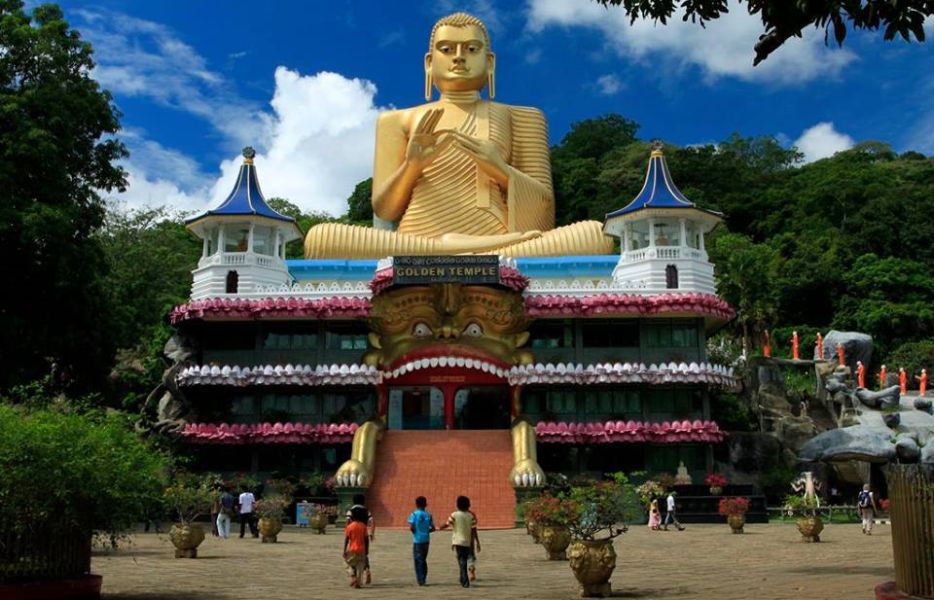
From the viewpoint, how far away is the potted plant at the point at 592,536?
11.2m

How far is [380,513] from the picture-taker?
25.3m

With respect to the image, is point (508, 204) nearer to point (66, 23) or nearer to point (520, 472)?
point (520, 472)

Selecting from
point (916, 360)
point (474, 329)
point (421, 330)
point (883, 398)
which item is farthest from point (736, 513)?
point (916, 360)

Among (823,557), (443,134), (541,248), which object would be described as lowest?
(823,557)

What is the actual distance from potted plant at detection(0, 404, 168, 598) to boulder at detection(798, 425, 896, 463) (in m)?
25.1

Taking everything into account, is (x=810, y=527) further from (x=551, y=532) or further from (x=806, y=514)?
(x=551, y=532)

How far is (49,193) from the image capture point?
2625cm

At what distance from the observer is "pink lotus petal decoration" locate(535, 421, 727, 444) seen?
94.8ft

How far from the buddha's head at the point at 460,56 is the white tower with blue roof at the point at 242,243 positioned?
30.1ft

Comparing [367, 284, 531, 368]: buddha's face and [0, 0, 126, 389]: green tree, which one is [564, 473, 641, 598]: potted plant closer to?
[367, 284, 531, 368]: buddha's face

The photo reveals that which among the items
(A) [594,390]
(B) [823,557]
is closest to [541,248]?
(A) [594,390]

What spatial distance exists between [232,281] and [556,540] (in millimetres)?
18861

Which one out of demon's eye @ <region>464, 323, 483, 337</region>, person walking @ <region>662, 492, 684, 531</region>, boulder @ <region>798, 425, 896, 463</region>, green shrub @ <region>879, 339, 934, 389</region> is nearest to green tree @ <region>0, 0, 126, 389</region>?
demon's eye @ <region>464, 323, 483, 337</region>

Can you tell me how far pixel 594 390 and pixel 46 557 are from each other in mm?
22082
